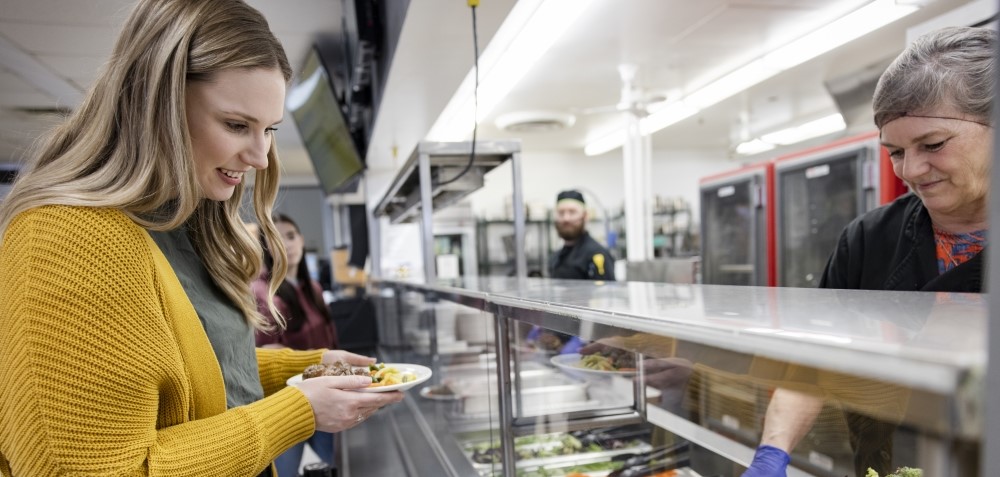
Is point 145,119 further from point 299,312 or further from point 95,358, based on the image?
point 299,312

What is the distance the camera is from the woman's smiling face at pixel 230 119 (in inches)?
42.4

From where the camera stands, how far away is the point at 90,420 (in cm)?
88

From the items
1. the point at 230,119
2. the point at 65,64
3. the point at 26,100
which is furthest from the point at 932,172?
the point at 26,100

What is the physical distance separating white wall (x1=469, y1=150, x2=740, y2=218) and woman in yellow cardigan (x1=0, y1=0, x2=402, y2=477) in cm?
954

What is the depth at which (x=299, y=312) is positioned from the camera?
3.52 m

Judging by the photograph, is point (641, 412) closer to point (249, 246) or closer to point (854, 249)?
point (854, 249)

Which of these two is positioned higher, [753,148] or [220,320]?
[753,148]

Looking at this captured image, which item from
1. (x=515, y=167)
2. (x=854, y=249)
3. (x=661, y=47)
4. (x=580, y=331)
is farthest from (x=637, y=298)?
(x=661, y=47)

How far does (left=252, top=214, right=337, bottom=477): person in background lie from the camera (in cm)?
340

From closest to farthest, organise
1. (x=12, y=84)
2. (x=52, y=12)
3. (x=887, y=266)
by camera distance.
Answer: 1. (x=887, y=266)
2. (x=52, y=12)
3. (x=12, y=84)

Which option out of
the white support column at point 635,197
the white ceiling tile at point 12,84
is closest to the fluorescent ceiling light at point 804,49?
the white support column at point 635,197

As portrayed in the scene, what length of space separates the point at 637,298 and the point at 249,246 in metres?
0.97

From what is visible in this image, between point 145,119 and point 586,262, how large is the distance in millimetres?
3689

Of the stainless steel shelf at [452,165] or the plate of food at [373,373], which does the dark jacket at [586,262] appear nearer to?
the stainless steel shelf at [452,165]
